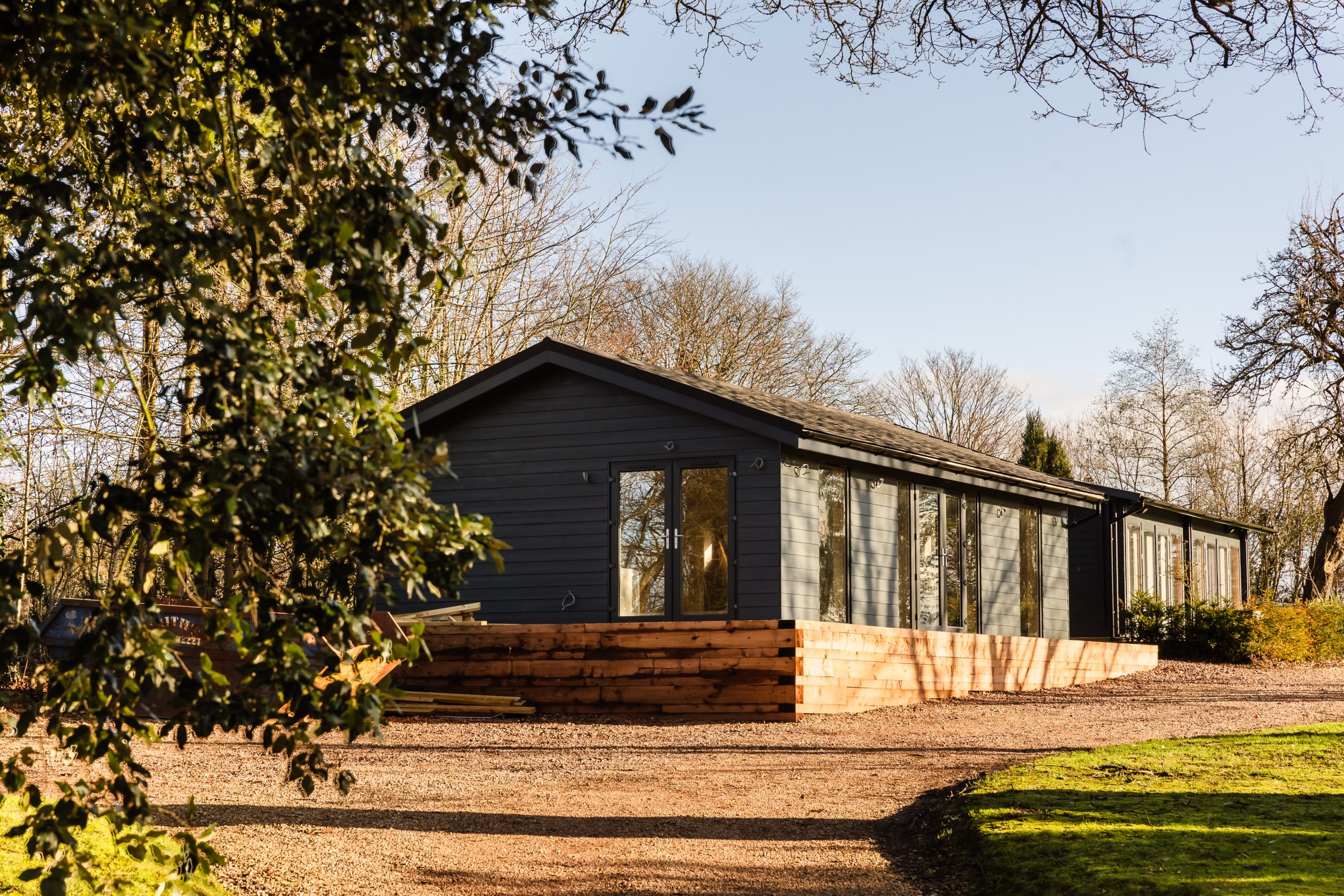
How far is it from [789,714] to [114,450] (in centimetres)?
951

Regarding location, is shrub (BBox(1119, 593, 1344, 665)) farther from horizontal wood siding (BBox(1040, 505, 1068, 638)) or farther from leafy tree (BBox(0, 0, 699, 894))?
leafy tree (BBox(0, 0, 699, 894))

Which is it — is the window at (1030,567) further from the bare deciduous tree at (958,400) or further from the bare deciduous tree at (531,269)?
the bare deciduous tree at (958,400)

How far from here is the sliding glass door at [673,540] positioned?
13844mm

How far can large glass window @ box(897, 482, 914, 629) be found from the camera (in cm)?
1561

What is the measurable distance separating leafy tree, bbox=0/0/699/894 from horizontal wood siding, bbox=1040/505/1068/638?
17093mm

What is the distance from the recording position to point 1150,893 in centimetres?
470

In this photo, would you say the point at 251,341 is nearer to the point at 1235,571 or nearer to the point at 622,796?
the point at 622,796

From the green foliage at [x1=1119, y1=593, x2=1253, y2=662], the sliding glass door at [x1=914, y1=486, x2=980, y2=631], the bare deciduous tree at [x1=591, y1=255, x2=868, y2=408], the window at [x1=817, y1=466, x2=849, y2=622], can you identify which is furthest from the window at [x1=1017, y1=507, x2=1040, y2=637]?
the bare deciduous tree at [x1=591, y1=255, x2=868, y2=408]

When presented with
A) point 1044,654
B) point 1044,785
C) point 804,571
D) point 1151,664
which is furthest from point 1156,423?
point 1044,785

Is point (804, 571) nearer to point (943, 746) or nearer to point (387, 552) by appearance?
point (943, 746)

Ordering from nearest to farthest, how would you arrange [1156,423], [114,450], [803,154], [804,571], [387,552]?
[387,552]
[803,154]
[804,571]
[114,450]
[1156,423]

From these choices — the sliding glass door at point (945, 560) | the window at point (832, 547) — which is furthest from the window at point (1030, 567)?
the window at point (832, 547)

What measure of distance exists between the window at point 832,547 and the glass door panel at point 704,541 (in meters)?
1.19

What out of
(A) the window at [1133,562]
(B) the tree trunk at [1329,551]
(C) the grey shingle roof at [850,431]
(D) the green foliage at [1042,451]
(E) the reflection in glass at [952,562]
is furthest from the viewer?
(D) the green foliage at [1042,451]
